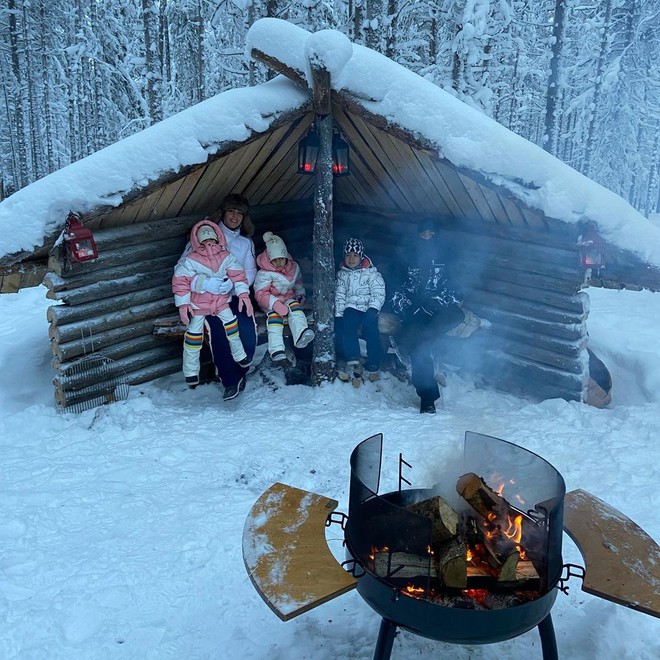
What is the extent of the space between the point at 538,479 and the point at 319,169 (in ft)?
15.5

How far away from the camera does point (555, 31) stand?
18422mm

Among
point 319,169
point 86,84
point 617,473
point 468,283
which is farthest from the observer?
point 86,84

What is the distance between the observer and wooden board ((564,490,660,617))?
122 inches

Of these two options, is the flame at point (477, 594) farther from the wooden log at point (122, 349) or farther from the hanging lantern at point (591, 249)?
the wooden log at point (122, 349)

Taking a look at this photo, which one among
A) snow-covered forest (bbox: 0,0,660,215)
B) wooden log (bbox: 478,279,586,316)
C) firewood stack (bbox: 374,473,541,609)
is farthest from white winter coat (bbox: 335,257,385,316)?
snow-covered forest (bbox: 0,0,660,215)

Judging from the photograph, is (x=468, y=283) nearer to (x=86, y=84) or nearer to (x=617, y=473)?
(x=617, y=473)

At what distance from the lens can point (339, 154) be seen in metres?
7.09

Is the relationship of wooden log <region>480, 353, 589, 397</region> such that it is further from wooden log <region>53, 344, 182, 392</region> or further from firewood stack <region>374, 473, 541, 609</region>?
wooden log <region>53, 344, 182, 392</region>

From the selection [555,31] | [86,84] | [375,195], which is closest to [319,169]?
[375,195]

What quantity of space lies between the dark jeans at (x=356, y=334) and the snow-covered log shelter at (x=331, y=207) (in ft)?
1.14

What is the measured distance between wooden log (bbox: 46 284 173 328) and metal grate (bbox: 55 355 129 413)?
496 mm

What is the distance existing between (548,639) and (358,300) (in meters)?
4.76

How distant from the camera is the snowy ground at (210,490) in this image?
360cm

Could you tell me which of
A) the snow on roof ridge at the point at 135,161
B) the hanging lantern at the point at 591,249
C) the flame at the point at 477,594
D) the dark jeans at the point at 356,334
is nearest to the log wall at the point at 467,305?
the hanging lantern at the point at 591,249
